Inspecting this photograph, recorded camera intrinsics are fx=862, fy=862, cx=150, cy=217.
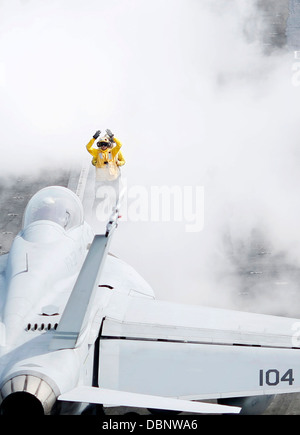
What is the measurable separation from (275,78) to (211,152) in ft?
18.2

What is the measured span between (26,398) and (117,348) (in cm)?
231

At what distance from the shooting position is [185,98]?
28438mm

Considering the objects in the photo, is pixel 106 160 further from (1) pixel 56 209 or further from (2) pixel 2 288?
(2) pixel 2 288

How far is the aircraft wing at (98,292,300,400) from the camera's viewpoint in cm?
1256

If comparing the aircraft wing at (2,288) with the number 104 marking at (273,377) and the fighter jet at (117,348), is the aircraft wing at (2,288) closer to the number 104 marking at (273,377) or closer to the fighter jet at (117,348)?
the fighter jet at (117,348)

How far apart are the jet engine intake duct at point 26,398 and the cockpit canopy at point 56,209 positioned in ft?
19.2

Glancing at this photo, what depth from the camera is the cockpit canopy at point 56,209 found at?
55.4ft

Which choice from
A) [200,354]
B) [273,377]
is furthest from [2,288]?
[273,377]

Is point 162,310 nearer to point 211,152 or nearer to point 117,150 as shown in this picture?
point 117,150

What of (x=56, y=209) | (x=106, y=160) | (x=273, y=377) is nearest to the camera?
(x=273, y=377)

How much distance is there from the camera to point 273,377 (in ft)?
41.1

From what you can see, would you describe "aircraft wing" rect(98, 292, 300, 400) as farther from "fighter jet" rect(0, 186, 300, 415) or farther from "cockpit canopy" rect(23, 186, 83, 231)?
"cockpit canopy" rect(23, 186, 83, 231)

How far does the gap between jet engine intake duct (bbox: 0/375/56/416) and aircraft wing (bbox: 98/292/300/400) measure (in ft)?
5.67

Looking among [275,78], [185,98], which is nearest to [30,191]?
[185,98]
